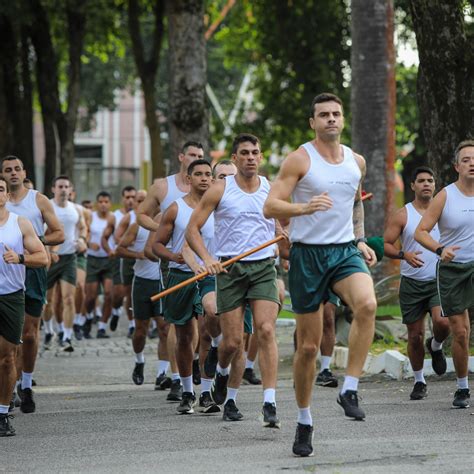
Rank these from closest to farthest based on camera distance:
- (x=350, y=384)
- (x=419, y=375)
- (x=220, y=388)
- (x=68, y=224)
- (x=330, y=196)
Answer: (x=350, y=384), (x=330, y=196), (x=220, y=388), (x=419, y=375), (x=68, y=224)

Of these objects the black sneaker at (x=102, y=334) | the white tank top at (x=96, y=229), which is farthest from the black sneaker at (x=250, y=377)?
the white tank top at (x=96, y=229)

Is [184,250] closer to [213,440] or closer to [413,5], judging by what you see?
[213,440]

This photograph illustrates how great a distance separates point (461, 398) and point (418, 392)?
1.00 metres

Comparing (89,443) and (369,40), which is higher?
(369,40)

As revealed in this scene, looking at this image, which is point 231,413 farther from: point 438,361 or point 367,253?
point 438,361

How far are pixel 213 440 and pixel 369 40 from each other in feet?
37.0

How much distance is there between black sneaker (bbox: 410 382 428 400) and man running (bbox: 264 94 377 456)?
307 cm

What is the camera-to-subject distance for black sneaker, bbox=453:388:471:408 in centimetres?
1114

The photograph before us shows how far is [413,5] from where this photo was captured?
47.7ft

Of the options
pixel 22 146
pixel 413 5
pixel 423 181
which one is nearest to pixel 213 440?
pixel 423 181

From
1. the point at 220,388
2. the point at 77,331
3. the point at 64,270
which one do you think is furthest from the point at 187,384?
the point at 77,331

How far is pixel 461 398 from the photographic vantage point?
11.2 m

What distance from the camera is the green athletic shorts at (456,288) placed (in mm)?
11477

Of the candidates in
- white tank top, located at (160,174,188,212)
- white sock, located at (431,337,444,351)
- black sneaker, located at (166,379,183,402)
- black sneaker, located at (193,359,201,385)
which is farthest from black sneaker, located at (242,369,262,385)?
white sock, located at (431,337,444,351)
